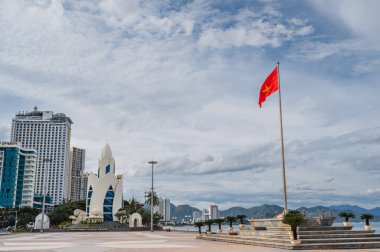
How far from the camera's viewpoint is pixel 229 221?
35.0 metres

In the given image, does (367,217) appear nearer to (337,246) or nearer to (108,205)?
(337,246)

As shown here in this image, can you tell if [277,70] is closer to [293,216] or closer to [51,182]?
[293,216]

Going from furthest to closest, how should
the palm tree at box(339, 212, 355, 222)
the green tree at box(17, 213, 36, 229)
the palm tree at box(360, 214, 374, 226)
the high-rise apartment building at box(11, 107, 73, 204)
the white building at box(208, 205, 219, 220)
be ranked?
1. the high-rise apartment building at box(11, 107, 73, 204)
2. the white building at box(208, 205, 219, 220)
3. the green tree at box(17, 213, 36, 229)
4. the palm tree at box(339, 212, 355, 222)
5. the palm tree at box(360, 214, 374, 226)

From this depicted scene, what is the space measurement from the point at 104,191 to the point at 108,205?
137 inches

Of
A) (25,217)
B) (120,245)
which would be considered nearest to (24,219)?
(25,217)

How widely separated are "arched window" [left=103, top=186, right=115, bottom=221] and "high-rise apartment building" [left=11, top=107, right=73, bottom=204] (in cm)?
9995

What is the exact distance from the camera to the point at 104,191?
3556 inches

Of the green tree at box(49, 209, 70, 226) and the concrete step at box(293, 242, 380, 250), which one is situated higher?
the concrete step at box(293, 242, 380, 250)

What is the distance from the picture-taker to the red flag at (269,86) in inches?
1098

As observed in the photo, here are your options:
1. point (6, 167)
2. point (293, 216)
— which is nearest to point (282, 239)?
point (293, 216)

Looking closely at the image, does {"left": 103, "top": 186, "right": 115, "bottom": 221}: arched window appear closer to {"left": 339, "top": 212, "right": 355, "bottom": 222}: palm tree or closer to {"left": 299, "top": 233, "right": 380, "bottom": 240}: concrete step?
{"left": 339, "top": 212, "right": 355, "bottom": 222}: palm tree

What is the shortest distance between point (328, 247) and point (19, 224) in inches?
3385

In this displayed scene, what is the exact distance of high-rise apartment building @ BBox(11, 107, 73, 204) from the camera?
180 m

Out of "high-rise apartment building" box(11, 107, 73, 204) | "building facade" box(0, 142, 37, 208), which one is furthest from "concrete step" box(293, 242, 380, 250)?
"high-rise apartment building" box(11, 107, 73, 204)
